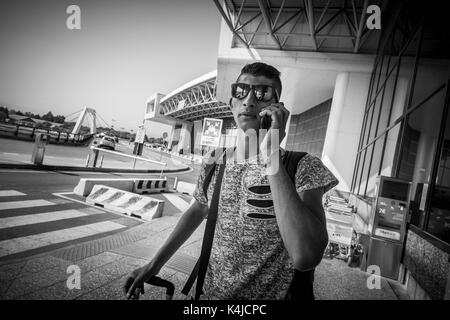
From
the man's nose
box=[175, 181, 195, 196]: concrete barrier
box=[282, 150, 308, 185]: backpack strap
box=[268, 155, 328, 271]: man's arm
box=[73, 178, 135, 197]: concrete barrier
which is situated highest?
the man's nose

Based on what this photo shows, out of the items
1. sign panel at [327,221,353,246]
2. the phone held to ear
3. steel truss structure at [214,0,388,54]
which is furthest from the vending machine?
steel truss structure at [214,0,388,54]

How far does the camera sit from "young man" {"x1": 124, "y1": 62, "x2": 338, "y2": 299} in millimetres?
1096

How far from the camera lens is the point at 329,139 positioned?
12961 mm

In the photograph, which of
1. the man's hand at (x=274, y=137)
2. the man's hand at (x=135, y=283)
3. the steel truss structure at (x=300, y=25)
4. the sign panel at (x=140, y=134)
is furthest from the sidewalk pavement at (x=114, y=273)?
the sign panel at (x=140, y=134)

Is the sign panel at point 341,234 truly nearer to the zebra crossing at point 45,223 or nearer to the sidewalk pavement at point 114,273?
the sidewalk pavement at point 114,273

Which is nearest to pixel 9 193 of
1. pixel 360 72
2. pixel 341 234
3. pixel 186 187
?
pixel 186 187

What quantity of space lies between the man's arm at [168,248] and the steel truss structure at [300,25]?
1109cm

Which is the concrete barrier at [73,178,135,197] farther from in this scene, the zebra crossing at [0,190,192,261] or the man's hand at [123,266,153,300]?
the man's hand at [123,266,153,300]

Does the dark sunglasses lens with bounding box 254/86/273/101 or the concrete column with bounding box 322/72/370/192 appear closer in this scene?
the dark sunglasses lens with bounding box 254/86/273/101

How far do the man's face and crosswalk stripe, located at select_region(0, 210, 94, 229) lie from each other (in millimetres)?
5061

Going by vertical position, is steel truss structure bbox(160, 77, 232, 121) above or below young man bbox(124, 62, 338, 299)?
above

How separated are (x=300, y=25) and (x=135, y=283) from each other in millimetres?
13701
